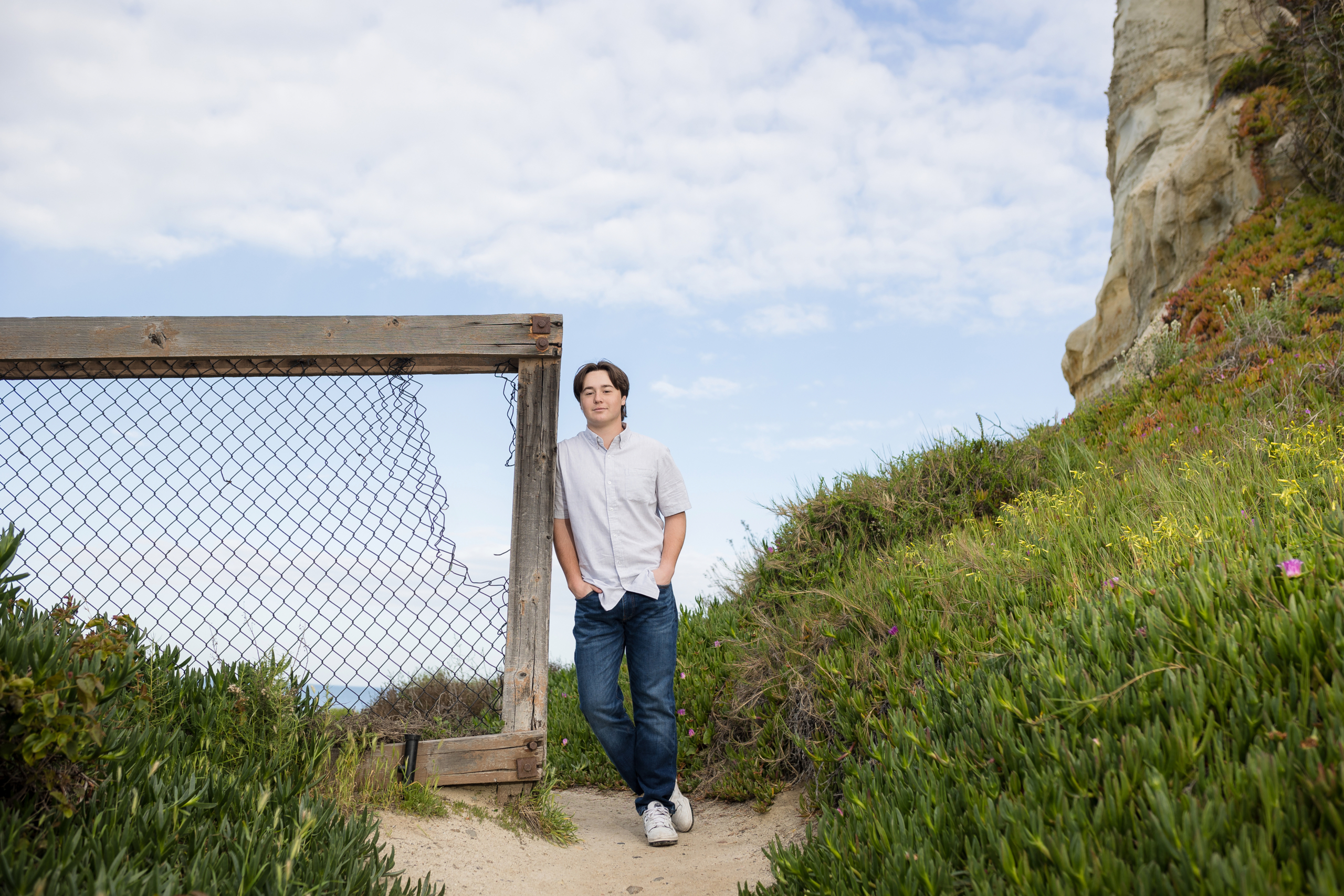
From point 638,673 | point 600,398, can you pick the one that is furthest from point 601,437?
point 638,673

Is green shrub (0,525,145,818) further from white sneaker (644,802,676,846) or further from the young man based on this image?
white sneaker (644,802,676,846)

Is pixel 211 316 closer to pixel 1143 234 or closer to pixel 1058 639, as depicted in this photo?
pixel 1058 639

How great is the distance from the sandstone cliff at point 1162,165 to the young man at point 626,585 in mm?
10495

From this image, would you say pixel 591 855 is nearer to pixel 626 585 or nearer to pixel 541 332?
pixel 626 585

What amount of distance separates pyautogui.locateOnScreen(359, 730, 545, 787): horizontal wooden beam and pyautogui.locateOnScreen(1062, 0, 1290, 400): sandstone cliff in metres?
11.6

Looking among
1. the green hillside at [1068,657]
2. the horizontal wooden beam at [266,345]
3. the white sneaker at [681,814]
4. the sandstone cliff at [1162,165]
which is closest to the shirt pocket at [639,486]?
the horizontal wooden beam at [266,345]

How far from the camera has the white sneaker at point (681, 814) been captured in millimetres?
4980

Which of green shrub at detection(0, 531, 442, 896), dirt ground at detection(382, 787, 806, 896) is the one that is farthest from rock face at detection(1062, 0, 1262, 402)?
green shrub at detection(0, 531, 442, 896)

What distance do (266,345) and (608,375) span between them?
83.2 inches

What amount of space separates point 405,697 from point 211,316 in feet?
9.70

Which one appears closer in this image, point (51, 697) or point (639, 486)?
point (51, 697)

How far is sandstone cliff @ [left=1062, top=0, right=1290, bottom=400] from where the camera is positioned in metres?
12.5

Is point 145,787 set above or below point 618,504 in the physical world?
below

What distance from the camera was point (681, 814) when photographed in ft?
16.4
